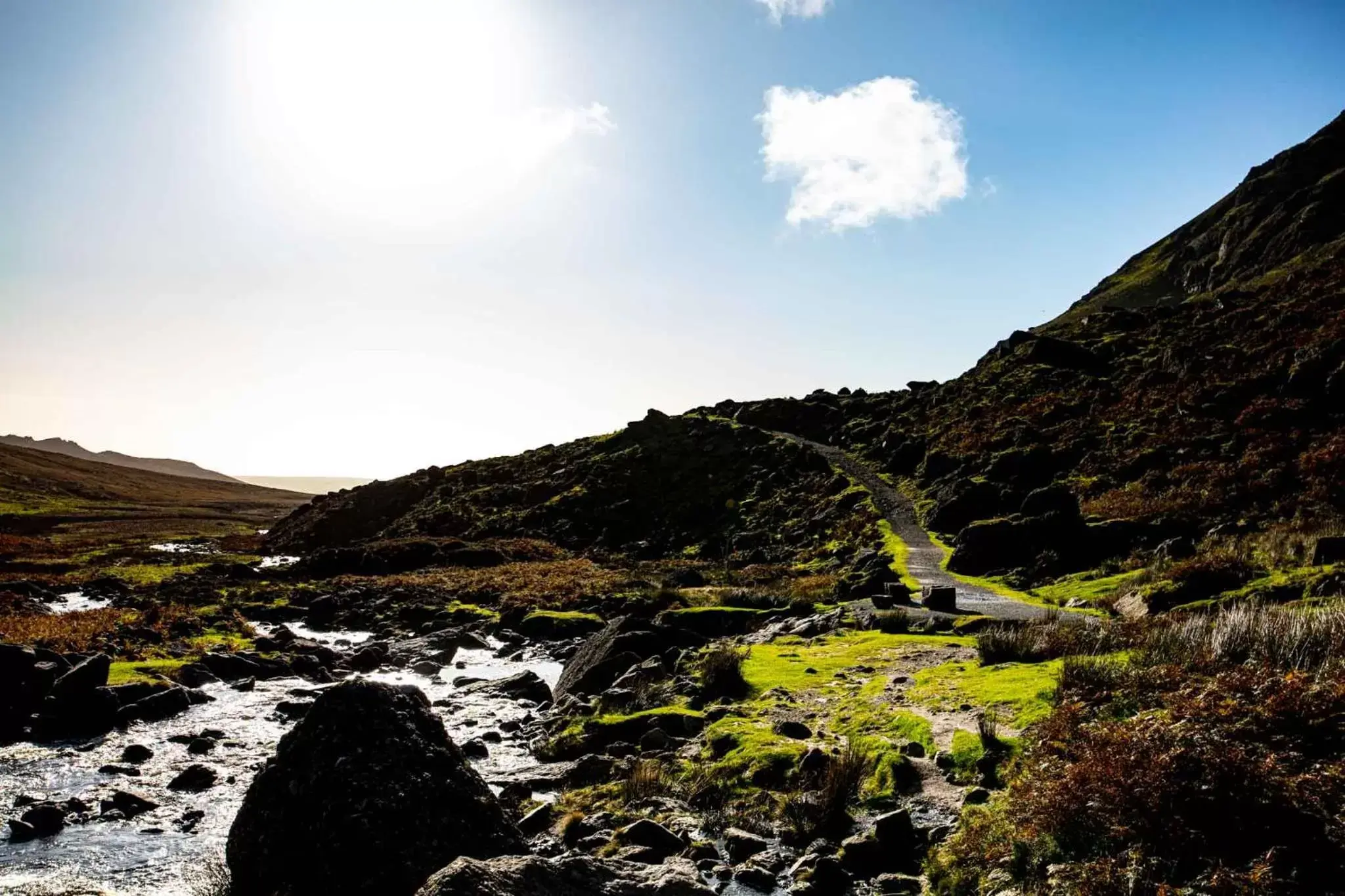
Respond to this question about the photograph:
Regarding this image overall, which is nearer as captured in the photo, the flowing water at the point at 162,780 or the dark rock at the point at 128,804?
the flowing water at the point at 162,780

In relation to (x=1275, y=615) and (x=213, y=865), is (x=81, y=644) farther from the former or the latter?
(x=1275, y=615)

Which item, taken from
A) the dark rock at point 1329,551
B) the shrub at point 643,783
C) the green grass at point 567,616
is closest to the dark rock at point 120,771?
the shrub at point 643,783

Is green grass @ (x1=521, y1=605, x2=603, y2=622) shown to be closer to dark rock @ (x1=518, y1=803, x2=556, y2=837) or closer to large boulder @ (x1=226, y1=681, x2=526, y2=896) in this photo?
dark rock @ (x1=518, y1=803, x2=556, y2=837)

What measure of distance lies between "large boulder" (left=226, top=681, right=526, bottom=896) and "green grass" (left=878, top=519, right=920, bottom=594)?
22.3 metres

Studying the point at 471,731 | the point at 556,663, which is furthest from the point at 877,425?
the point at 471,731

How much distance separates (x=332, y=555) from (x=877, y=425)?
181 ft

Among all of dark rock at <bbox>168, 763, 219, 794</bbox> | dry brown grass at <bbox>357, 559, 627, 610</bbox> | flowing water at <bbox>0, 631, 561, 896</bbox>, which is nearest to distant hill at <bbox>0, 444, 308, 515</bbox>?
dry brown grass at <bbox>357, 559, 627, 610</bbox>

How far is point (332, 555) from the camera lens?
54062mm

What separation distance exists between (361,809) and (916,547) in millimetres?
36610

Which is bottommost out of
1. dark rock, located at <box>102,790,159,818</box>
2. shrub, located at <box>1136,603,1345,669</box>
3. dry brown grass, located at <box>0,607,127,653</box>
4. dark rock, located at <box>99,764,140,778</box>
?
dark rock, located at <box>99,764,140,778</box>

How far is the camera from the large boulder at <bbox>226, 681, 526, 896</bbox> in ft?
23.3

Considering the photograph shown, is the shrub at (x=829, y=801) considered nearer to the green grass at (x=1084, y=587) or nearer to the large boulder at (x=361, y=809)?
the large boulder at (x=361, y=809)

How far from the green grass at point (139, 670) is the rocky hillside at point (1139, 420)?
94.3ft

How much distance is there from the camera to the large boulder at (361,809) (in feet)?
23.3
